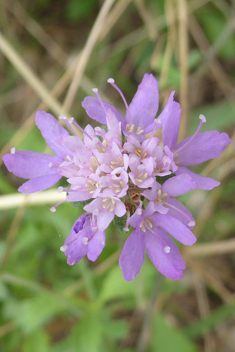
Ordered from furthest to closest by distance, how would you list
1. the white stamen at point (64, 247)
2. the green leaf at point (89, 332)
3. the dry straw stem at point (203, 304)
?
1. the dry straw stem at point (203, 304)
2. the green leaf at point (89, 332)
3. the white stamen at point (64, 247)

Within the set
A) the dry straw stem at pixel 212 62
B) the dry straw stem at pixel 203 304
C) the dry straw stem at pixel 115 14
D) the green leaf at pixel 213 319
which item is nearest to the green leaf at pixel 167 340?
the green leaf at pixel 213 319

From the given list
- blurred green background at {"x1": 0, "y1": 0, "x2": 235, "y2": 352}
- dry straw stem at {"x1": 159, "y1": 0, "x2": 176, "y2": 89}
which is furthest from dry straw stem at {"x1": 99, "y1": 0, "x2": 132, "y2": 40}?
dry straw stem at {"x1": 159, "y1": 0, "x2": 176, "y2": 89}

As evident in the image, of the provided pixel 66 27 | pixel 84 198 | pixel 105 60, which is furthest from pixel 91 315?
pixel 66 27

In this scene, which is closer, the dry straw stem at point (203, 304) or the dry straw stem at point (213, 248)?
the dry straw stem at point (213, 248)

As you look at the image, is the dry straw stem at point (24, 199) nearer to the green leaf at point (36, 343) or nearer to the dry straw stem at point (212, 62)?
the green leaf at point (36, 343)

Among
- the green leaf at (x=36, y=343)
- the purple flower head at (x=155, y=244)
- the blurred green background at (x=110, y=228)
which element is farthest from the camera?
the green leaf at (x=36, y=343)

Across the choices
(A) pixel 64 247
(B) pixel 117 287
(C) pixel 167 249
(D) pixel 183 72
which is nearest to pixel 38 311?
(B) pixel 117 287

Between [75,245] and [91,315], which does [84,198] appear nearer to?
[75,245]

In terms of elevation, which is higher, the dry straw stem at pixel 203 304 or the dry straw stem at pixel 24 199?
the dry straw stem at pixel 24 199
